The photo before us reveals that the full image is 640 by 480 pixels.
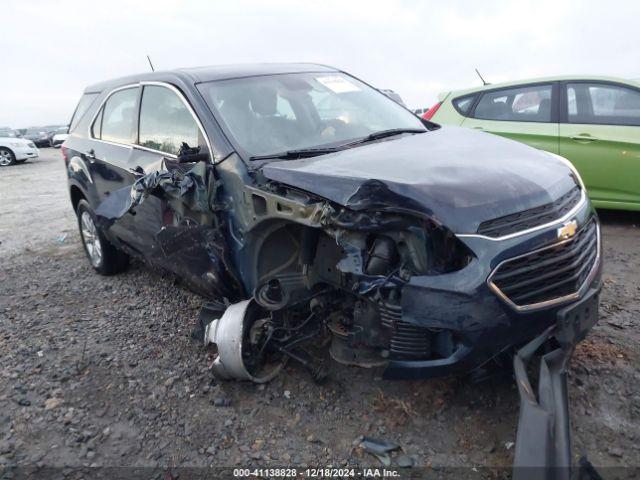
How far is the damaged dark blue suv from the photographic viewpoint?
89.2 inches

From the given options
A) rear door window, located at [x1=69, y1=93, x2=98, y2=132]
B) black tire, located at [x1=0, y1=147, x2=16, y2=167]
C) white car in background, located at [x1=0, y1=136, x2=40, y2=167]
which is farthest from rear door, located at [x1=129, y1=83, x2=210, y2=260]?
black tire, located at [x1=0, y1=147, x2=16, y2=167]

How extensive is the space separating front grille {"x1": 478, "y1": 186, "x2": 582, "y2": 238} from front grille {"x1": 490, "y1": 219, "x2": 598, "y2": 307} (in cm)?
12

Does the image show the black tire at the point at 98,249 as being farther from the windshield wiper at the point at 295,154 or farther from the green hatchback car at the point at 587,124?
the green hatchback car at the point at 587,124

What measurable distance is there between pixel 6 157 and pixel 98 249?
53.5 feet

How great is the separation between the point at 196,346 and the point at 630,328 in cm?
274

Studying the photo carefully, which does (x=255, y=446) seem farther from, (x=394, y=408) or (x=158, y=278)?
(x=158, y=278)

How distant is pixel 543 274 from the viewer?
2291 millimetres

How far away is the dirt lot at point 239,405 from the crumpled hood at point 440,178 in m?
1.03

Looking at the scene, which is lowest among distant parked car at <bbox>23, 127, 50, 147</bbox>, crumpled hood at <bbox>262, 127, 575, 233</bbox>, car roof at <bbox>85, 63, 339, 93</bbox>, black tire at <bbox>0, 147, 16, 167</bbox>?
distant parked car at <bbox>23, 127, 50, 147</bbox>

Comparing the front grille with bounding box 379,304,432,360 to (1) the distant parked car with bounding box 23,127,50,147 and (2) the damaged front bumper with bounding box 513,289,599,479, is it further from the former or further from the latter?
(1) the distant parked car with bounding box 23,127,50,147

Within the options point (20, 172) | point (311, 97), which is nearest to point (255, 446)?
point (311, 97)

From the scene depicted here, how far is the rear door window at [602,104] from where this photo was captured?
5.29m

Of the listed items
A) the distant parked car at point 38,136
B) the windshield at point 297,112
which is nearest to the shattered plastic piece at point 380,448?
the windshield at point 297,112

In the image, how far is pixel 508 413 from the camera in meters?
2.65
